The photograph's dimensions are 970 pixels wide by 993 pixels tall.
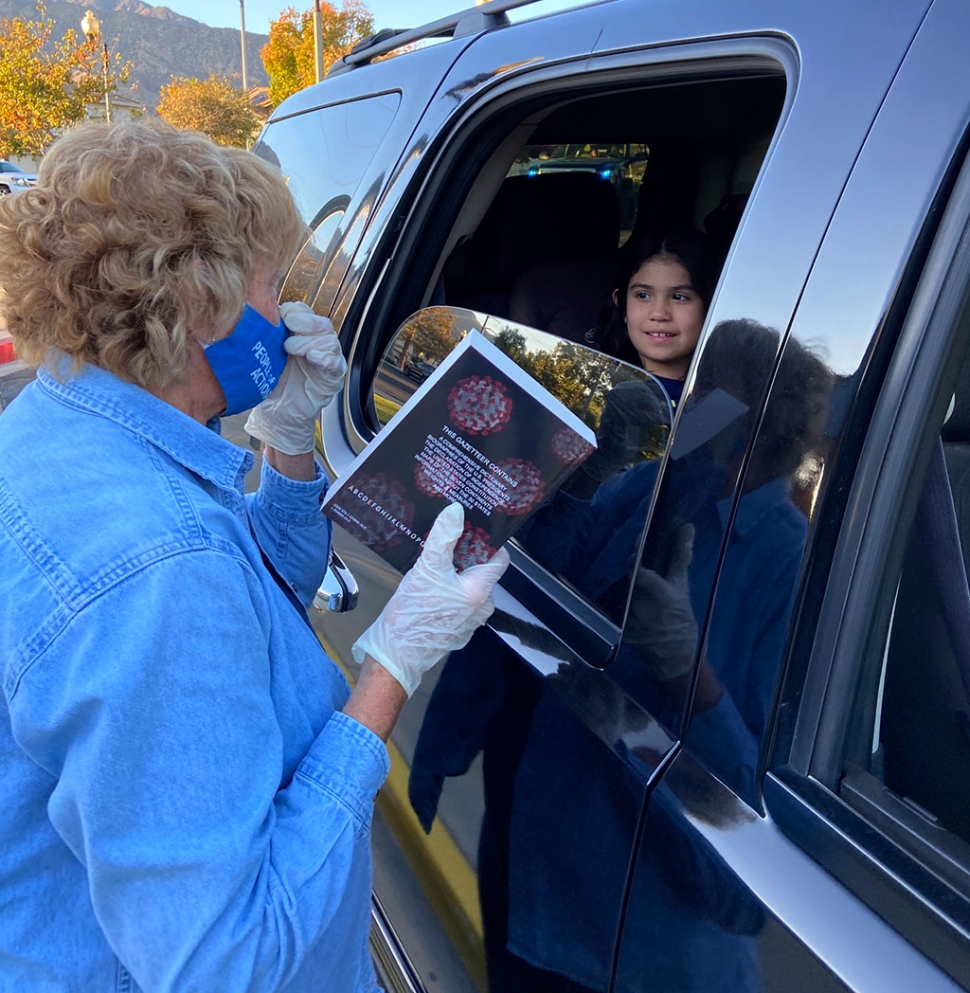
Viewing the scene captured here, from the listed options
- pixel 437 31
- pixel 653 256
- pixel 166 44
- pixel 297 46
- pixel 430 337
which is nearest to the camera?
pixel 430 337

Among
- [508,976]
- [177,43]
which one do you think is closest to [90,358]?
[508,976]

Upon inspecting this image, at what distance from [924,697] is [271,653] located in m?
0.88

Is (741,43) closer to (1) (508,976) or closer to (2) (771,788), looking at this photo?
(2) (771,788)

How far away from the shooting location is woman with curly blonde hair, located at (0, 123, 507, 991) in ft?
2.65

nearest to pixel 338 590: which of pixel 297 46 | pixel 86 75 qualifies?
pixel 86 75

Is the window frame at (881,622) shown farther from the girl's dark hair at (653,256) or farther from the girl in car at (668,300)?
the girl's dark hair at (653,256)

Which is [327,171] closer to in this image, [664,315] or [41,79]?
[664,315]

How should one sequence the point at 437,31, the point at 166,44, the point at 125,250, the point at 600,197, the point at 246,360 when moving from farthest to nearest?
1. the point at 166,44
2. the point at 600,197
3. the point at 437,31
4. the point at 246,360
5. the point at 125,250

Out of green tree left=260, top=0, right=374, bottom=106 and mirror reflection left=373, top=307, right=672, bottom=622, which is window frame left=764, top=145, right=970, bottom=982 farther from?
green tree left=260, top=0, right=374, bottom=106

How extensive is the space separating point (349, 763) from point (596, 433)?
57 centimetres

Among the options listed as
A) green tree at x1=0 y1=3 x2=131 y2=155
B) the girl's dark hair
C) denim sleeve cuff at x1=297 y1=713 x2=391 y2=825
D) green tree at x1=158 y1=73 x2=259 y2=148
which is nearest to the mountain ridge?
green tree at x1=158 y1=73 x2=259 y2=148

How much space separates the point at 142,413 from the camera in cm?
96

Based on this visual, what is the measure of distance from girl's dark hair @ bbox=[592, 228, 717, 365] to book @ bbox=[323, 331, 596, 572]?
46.4 inches

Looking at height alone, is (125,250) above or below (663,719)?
above
